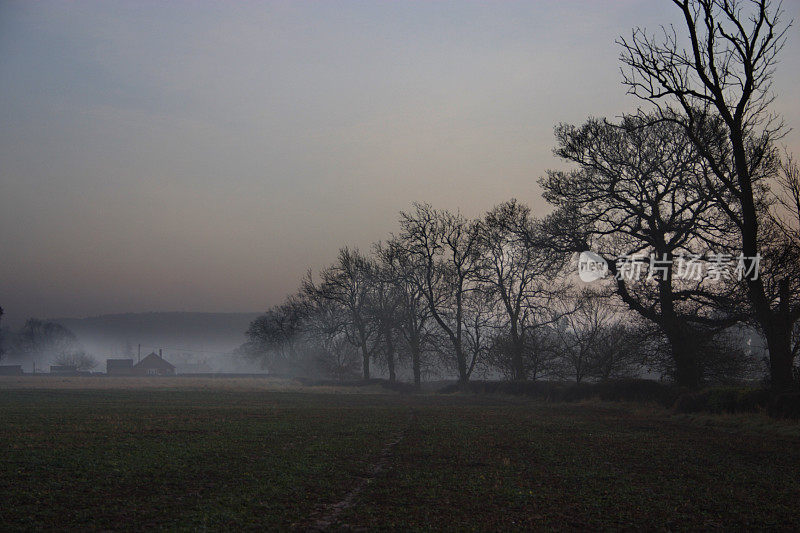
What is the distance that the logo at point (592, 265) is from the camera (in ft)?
95.5

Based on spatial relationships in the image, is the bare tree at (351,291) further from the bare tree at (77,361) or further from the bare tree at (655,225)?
the bare tree at (77,361)

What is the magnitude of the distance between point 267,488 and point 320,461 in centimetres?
282

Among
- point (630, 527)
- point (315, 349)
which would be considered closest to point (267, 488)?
point (630, 527)

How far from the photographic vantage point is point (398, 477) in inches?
406

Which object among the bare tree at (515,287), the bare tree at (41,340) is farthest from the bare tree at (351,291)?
the bare tree at (41,340)

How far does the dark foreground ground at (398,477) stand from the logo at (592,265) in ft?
38.1

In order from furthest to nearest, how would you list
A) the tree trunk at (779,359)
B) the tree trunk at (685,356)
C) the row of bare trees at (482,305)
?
the row of bare trees at (482,305) < the tree trunk at (685,356) < the tree trunk at (779,359)

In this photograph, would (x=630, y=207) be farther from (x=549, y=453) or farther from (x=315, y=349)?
(x=315, y=349)

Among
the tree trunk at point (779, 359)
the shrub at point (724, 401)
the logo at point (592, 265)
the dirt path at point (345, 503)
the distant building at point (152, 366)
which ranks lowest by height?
the distant building at point (152, 366)

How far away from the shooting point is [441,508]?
315 inches

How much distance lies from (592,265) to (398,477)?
867 inches

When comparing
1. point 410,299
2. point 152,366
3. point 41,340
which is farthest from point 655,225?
point 41,340

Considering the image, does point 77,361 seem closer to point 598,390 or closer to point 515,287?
Answer: point 515,287

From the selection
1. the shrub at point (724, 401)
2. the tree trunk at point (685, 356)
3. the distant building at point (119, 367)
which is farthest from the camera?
the distant building at point (119, 367)
